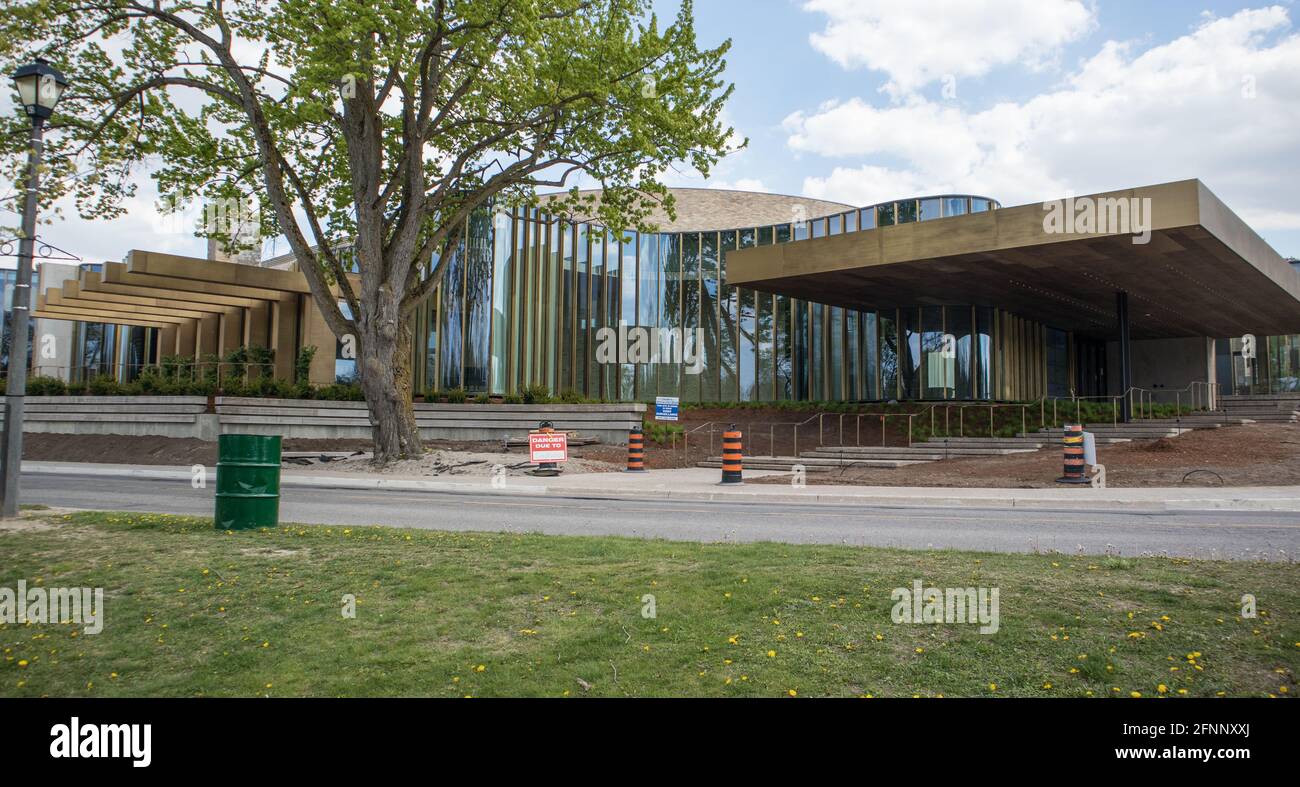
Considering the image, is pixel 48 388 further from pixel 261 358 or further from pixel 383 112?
pixel 383 112

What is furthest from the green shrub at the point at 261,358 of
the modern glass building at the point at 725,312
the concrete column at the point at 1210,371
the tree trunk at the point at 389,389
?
the concrete column at the point at 1210,371

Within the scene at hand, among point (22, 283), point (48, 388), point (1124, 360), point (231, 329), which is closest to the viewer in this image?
point (22, 283)

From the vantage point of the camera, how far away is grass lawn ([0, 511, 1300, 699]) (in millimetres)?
4035

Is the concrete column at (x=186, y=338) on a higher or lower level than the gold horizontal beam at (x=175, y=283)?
lower

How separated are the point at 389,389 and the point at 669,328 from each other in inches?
737

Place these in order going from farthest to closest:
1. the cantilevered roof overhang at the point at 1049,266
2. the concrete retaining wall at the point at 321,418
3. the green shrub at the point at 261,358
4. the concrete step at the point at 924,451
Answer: the green shrub at the point at 261,358 < the concrete retaining wall at the point at 321,418 < the concrete step at the point at 924,451 < the cantilevered roof overhang at the point at 1049,266

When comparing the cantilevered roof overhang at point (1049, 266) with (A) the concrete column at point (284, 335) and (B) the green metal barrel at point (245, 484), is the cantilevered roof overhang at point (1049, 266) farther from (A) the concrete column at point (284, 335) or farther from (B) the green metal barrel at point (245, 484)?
(A) the concrete column at point (284, 335)

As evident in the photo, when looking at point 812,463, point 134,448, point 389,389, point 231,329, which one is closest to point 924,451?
point 812,463

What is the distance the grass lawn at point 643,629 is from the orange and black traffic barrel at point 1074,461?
11052 mm

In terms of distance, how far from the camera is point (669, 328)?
125ft

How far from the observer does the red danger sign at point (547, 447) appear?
68.7 feet

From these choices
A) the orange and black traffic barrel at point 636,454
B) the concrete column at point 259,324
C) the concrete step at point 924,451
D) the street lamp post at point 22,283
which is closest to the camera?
the street lamp post at point 22,283
